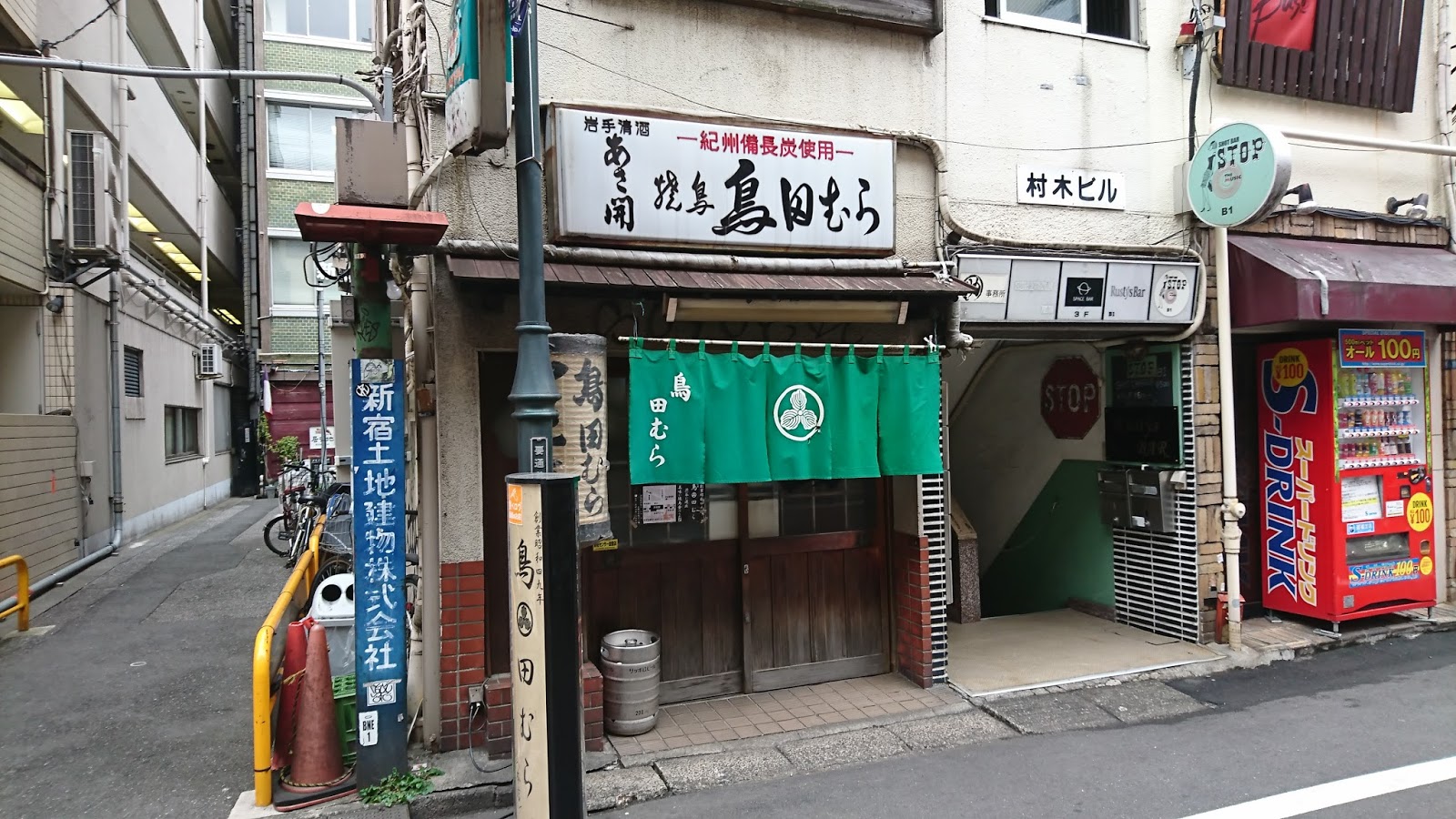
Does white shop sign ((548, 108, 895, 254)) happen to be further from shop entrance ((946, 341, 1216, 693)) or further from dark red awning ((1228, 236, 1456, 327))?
dark red awning ((1228, 236, 1456, 327))

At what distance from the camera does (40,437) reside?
11.8 meters

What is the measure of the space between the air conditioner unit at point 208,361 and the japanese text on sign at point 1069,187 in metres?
21.6

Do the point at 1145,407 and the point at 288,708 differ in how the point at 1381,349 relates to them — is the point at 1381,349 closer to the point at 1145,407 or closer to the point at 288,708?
the point at 1145,407

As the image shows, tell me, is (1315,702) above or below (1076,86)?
below

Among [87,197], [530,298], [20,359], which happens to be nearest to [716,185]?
[530,298]

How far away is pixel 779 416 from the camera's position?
653 centimetres

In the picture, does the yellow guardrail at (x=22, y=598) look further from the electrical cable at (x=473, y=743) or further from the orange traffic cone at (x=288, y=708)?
the electrical cable at (x=473, y=743)

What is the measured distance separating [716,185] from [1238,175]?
5144 mm

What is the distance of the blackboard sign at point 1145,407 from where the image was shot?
8.61m

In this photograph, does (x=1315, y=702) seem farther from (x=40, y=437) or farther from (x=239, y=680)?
(x=40, y=437)

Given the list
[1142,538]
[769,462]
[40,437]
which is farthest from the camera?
[40,437]

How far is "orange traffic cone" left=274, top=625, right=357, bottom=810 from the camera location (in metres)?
5.45

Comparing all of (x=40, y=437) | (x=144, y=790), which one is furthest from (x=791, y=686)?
(x=40, y=437)

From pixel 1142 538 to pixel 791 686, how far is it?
448 cm
